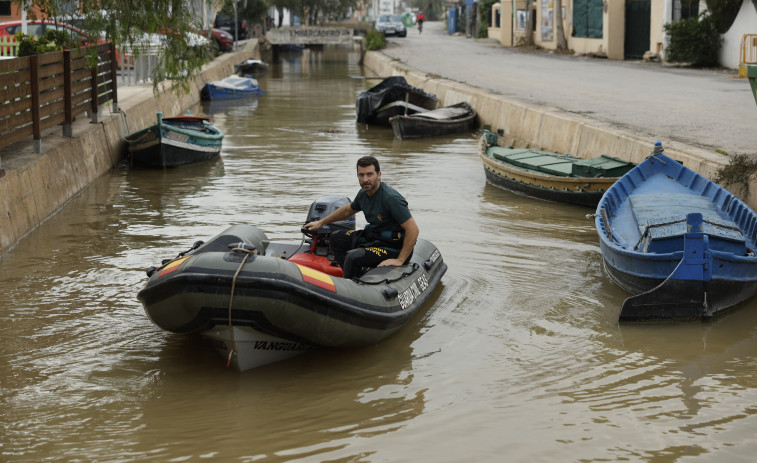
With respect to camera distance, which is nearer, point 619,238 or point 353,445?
point 353,445

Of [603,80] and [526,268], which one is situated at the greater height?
[603,80]

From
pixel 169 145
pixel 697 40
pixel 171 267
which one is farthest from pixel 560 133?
pixel 697 40

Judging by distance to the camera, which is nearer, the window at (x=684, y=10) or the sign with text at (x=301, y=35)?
the window at (x=684, y=10)

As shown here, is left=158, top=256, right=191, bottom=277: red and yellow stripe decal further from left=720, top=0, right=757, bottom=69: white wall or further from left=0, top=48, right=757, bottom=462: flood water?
left=720, top=0, right=757, bottom=69: white wall

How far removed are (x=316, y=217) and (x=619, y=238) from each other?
3221mm

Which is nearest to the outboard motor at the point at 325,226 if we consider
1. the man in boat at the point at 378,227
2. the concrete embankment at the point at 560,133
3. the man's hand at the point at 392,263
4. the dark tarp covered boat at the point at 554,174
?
the man in boat at the point at 378,227

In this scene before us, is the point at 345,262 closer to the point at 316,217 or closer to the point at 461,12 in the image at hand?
the point at 316,217

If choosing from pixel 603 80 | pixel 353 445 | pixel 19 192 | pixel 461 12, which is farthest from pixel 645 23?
pixel 461 12

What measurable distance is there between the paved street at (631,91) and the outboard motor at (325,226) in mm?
6463

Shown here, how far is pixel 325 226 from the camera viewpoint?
30.8 feet

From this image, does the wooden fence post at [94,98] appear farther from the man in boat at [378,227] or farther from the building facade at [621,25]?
the building facade at [621,25]

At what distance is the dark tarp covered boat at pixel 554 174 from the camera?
1388 cm

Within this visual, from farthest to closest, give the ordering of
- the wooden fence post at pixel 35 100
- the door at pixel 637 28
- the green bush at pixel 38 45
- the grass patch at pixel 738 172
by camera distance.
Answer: the door at pixel 637 28 < the green bush at pixel 38 45 < the wooden fence post at pixel 35 100 < the grass patch at pixel 738 172

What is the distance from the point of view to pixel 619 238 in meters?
10.1
